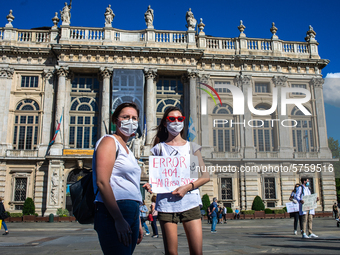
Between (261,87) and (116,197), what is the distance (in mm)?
35815

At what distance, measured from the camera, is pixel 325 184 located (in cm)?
3538

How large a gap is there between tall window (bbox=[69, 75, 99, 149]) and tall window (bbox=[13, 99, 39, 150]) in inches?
136

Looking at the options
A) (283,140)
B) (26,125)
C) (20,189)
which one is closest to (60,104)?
(26,125)

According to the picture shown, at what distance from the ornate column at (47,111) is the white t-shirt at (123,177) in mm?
30889

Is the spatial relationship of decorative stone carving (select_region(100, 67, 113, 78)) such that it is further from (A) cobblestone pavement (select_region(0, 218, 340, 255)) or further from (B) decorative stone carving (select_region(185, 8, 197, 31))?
(A) cobblestone pavement (select_region(0, 218, 340, 255))

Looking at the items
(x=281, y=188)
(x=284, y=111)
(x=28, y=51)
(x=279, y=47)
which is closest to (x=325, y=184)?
(x=281, y=188)

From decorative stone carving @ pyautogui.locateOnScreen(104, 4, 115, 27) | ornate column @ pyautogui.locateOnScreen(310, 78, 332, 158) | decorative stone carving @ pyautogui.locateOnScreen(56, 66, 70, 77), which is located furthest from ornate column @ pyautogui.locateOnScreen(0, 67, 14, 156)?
ornate column @ pyautogui.locateOnScreen(310, 78, 332, 158)

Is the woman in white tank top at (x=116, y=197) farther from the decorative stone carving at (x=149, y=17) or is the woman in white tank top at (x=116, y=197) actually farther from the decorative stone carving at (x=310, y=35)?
the decorative stone carving at (x=310, y=35)

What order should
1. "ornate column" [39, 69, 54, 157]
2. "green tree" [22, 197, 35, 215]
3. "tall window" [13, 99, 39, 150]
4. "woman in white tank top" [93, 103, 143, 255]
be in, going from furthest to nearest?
"tall window" [13, 99, 39, 150] < "ornate column" [39, 69, 54, 157] < "green tree" [22, 197, 35, 215] < "woman in white tank top" [93, 103, 143, 255]

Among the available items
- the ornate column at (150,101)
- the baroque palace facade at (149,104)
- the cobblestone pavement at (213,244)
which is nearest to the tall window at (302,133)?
the baroque palace facade at (149,104)

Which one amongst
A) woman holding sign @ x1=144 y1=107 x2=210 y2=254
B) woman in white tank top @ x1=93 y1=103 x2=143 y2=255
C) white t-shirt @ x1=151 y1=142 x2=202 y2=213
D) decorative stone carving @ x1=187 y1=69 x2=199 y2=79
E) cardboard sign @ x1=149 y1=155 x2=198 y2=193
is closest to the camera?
woman in white tank top @ x1=93 y1=103 x2=143 y2=255

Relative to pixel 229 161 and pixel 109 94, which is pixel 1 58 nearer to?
pixel 109 94

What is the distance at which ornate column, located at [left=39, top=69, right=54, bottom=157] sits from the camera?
108 feet

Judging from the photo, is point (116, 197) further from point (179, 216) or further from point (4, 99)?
point (4, 99)
